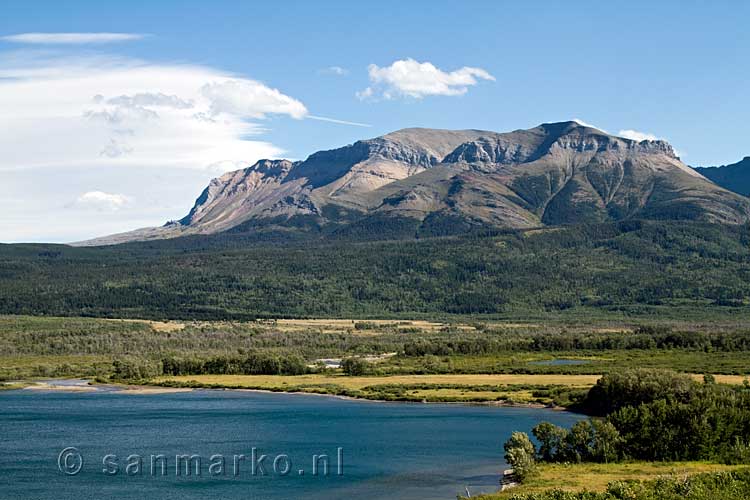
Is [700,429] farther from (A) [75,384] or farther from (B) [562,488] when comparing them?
(A) [75,384]

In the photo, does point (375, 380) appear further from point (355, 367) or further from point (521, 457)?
point (521, 457)

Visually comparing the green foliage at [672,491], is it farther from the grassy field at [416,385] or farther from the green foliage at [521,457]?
the grassy field at [416,385]

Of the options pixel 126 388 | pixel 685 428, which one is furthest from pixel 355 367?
pixel 685 428

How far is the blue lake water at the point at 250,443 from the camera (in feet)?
249

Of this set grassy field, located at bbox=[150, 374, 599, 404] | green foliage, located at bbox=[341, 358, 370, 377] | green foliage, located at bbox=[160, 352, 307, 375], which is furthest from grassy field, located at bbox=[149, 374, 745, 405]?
green foliage, located at bbox=[160, 352, 307, 375]

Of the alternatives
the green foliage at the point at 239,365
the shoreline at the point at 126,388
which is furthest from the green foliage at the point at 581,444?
the green foliage at the point at 239,365

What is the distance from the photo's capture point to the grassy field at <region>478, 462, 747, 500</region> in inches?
2677

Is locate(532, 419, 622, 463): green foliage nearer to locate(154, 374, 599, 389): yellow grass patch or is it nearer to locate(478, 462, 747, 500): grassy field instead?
locate(478, 462, 747, 500): grassy field

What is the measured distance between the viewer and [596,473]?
7381 cm

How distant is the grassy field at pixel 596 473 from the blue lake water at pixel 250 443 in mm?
4435

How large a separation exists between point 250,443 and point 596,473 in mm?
35065

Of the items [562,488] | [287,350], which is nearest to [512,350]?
[287,350]

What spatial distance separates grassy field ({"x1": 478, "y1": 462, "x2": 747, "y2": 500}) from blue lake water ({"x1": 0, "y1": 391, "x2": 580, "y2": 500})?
4435 millimetres

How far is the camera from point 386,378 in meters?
152
